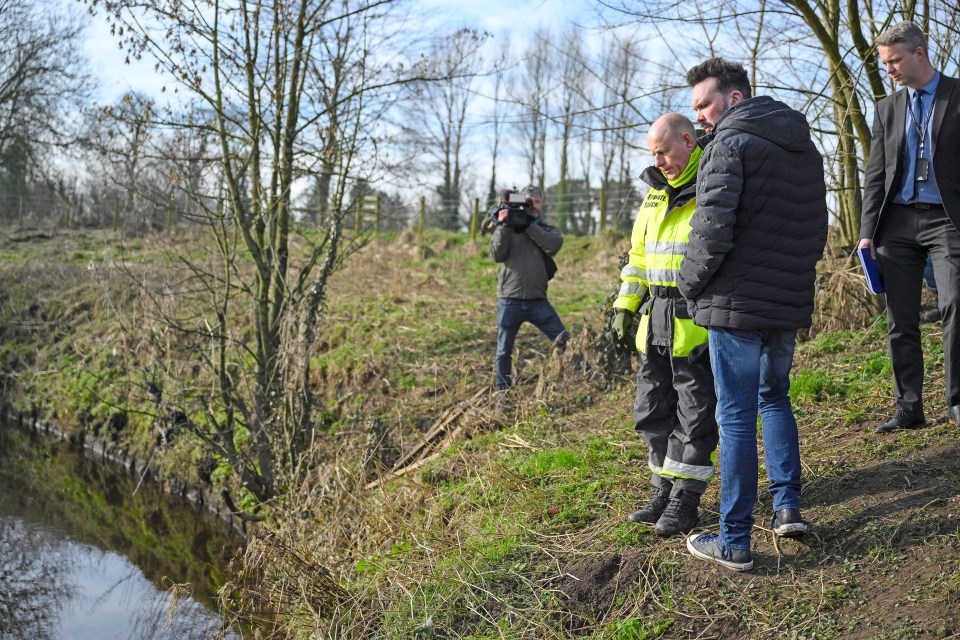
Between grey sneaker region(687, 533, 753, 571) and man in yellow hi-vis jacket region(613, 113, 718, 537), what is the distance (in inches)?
7.6

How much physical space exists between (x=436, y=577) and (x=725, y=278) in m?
2.17

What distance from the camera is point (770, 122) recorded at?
3.31m

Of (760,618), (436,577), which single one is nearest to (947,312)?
(760,618)

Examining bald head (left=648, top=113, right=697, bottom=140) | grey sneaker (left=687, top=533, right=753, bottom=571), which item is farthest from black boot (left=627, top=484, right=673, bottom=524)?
bald head (left=648, top=113, right=697, bottom=140)

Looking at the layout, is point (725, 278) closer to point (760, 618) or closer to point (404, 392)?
point (760, 618)

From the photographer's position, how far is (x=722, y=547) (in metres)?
3.55

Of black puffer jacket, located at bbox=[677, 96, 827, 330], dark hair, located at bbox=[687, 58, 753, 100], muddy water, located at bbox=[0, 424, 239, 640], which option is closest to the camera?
black puffer jacket, located at bbox=[677, 96, 827, 330]

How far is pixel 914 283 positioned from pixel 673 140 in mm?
1748

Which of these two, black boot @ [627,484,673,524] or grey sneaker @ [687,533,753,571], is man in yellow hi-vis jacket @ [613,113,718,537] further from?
grey sneaker @ [687,533,753,571]

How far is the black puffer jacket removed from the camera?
329 centimetres

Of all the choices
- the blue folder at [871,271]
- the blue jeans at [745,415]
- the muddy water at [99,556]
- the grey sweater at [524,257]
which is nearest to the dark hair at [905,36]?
the blue folder at [871,271]

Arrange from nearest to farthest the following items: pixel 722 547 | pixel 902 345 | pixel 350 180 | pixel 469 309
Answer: pixel 722 547 → pixel 902 345 → pixel 350 180 → pixel 469 309

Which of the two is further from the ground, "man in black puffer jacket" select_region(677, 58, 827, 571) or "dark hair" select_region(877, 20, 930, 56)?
"dark hair" select_region(877, 20, 930, 56)

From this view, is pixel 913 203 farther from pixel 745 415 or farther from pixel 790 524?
pixel 790 524
